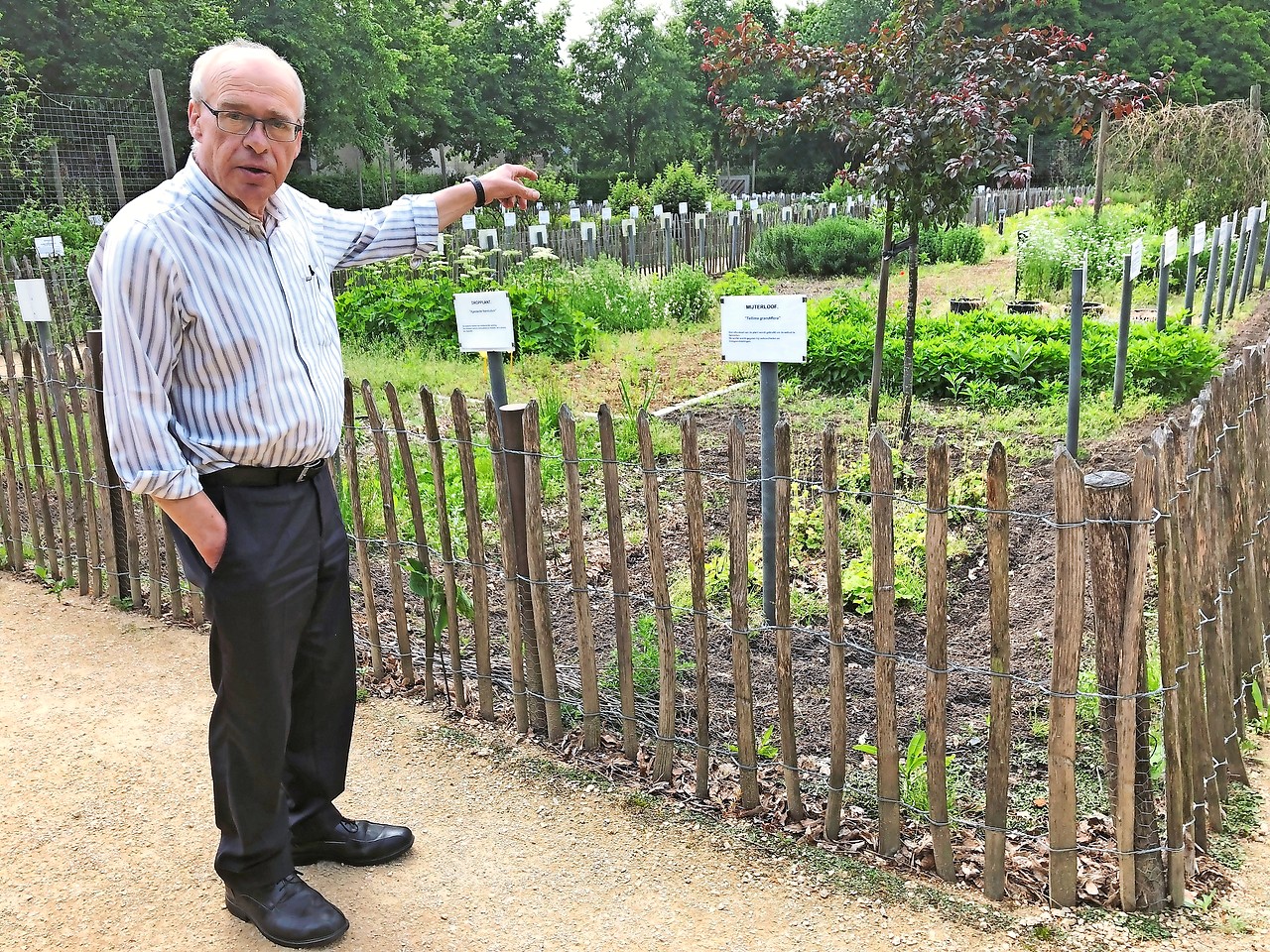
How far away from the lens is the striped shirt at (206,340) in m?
2.10

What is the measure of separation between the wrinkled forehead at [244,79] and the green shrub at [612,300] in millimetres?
7922

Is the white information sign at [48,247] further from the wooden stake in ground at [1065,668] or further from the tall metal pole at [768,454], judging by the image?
the wooden stake in ground at [1065,668]

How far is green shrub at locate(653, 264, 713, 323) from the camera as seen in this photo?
11.3 m

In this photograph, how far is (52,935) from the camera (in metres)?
2.51

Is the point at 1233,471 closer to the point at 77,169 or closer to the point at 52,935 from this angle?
the point at 52,935

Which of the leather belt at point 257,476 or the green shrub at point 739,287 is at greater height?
the green shrub at point 739,287

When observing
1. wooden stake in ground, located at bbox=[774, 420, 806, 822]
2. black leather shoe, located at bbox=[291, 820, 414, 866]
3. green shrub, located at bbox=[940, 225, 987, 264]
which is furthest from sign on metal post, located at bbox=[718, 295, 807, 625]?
green shrub, located at bbox=[940, 225, 987, 264]

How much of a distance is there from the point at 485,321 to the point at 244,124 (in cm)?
165

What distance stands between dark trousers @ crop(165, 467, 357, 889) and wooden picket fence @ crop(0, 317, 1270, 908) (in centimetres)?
76

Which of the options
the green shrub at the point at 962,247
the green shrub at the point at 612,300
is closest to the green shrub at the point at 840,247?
the green shrub at the point at 962,247

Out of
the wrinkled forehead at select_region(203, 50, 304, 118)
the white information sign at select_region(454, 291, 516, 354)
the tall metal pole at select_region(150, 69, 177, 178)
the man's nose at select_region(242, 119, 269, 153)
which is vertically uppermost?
the tall metal pole at select_region(150, 69, 177, 178)

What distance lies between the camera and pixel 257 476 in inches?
90.7

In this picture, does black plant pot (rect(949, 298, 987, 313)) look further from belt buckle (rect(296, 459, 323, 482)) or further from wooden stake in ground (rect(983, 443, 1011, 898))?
belt buckle (rect(296, 459, 323, 482))

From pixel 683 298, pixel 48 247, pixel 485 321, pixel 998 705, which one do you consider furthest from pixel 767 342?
pixel 48 247
